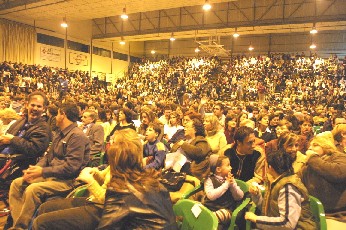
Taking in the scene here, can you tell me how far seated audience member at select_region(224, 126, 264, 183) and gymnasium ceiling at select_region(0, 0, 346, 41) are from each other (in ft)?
36.3

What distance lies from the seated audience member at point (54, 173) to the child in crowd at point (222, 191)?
1289mm

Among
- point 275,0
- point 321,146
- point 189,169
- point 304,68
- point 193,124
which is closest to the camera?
point 321,146

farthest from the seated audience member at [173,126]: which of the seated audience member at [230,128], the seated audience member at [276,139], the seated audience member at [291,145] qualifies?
the seated audience member at [291,145]

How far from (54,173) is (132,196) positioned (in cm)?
159

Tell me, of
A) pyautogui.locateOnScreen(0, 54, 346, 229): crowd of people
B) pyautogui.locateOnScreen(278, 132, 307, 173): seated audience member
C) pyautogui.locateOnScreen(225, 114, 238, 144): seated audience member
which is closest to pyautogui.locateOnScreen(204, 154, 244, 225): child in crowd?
pyautogui.locateOnScreen(0, 54, 346, 229): crowd of people

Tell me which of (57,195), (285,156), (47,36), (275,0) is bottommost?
(57,195)

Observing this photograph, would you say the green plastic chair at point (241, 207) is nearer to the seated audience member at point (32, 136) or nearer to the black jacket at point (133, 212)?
the black jacket at point (133, 212)

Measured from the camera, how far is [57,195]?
10.6ft

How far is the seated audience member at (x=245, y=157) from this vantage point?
3516 mm

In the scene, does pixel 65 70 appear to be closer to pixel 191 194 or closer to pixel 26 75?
pixel 26 75

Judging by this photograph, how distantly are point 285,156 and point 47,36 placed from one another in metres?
21.8

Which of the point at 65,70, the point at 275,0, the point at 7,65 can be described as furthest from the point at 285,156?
the point at 65,70

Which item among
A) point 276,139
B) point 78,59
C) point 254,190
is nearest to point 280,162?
point 254,190

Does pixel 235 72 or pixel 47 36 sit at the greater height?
pixel 47 36
